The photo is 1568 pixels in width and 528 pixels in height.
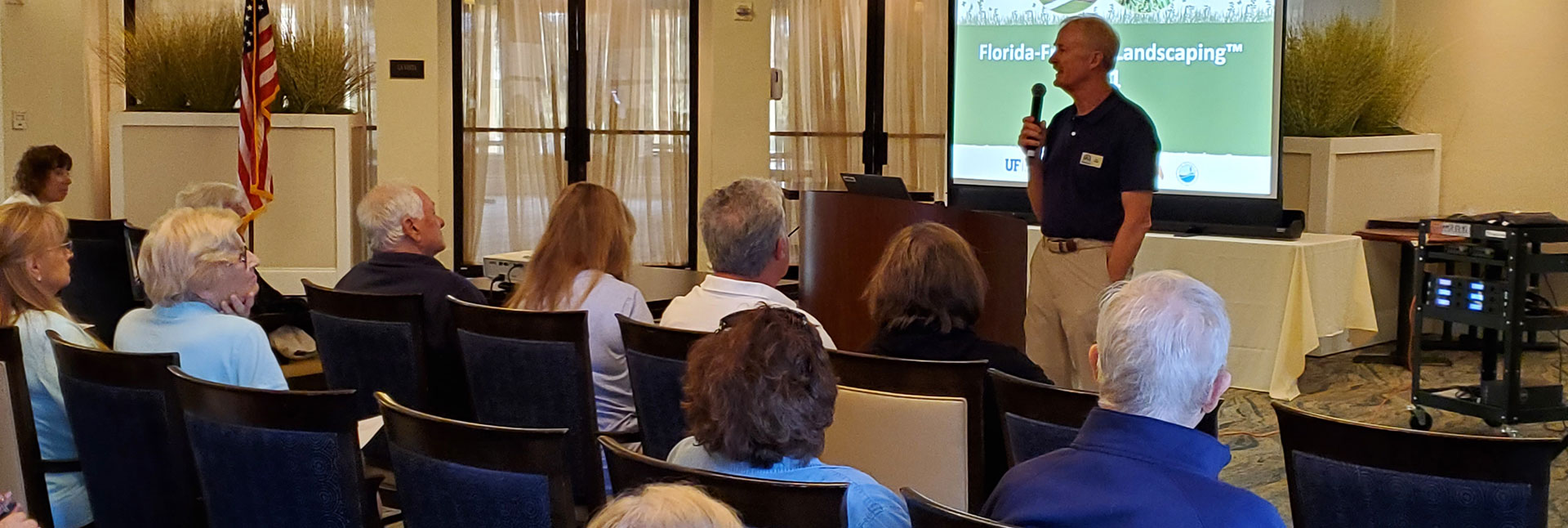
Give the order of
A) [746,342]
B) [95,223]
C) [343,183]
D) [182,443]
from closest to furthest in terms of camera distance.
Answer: [746,342] < [182,443] < [95,223] < [343,183]

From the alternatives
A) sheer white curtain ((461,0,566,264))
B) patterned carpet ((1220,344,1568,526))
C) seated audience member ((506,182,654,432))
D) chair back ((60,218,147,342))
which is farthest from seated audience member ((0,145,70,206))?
patterned carpet ((1220,344,1568,526))

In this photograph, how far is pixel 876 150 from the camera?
32.4 feet

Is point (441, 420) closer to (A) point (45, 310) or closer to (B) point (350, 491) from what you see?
(B) point (350, 491)

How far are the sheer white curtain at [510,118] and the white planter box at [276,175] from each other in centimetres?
100

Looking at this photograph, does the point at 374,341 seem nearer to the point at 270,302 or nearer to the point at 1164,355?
the point at 270,302

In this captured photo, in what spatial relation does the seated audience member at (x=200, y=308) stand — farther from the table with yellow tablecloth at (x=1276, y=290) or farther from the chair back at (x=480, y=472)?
the table with yellow tablecloth at (x=1276, y=290)

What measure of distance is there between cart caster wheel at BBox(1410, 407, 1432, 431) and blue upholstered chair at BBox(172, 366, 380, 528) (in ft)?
15.1

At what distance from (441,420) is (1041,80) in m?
5.69

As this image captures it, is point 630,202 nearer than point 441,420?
No

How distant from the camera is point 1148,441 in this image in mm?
1798

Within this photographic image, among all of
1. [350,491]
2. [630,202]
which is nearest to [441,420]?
[350,491]

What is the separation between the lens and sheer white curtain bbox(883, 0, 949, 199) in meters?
9.86

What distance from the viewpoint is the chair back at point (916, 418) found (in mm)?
2662

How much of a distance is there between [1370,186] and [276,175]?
20.6ft
